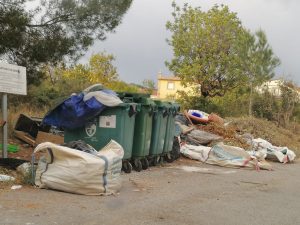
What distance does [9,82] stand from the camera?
907 cm

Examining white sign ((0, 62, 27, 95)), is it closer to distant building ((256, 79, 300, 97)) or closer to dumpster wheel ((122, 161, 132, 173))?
dumpster wheel ((122, 161, 132, 173))

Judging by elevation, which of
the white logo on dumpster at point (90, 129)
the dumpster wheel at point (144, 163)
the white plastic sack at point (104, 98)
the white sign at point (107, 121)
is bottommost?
the dumpster wheel at point (144, 163)

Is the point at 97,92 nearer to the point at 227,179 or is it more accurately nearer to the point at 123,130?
the point at 123,130

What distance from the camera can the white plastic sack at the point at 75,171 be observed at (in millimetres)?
7246

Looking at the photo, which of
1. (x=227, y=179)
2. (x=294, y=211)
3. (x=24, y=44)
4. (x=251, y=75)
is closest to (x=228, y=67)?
(x=251, y=75)

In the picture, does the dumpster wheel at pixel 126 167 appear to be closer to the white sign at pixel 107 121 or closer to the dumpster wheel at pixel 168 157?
the white sign at pixel 107 121

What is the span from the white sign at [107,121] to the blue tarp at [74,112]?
0.53 feet

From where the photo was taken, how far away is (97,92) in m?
9.62

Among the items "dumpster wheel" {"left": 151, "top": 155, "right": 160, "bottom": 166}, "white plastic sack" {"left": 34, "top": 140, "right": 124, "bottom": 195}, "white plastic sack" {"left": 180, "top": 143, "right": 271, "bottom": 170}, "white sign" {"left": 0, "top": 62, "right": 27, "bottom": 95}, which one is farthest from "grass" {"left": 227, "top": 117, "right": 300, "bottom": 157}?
"white plastic sack" {"left": 34, "top": 140, "right": 124, "bottom": 195}

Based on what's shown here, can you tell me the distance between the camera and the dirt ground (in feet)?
20.2

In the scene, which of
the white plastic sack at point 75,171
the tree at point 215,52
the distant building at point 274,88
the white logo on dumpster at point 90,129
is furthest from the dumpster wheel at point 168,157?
the tree at point 215,52

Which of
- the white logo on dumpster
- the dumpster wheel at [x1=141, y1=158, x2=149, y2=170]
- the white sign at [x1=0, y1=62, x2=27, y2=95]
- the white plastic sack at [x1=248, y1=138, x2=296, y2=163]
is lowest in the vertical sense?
the white plastic sack at [x1=248, y1=138, x2=296, y2=163]

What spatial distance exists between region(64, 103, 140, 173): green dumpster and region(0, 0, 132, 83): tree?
15.1ft

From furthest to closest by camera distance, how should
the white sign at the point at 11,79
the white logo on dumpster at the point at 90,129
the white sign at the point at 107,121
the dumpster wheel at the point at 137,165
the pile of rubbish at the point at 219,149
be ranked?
1. the pile of rubbish at the point at 219,149
2. the dumpster wheel at the point at 137,165
3. the white logo on dumpster at the point at 90,129
4. the white sign at the point at 107,121
5. the white sign at the point at 11,79
